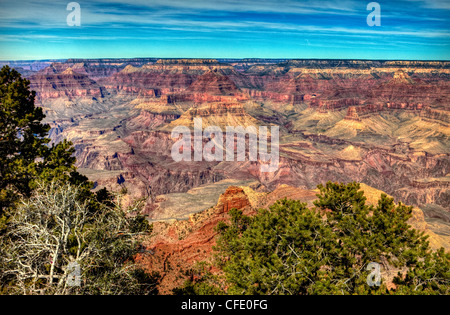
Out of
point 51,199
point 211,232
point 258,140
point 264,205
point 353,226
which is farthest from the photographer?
point 258,140

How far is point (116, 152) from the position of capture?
17850 centimetres

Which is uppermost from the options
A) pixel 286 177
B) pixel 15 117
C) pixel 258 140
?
pixel 15 117

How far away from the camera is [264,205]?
5022 cm

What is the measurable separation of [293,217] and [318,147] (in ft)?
604

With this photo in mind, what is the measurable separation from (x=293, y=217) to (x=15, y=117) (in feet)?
81.9

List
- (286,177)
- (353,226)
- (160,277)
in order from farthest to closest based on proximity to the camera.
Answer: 1. (286,177)
2. (160,277)
3. (353,226)

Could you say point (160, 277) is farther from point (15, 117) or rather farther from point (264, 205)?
point (264, 205)

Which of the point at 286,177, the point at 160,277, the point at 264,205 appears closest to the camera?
the point at 160,277

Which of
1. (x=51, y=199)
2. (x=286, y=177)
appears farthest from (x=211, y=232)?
(x=286, y=177)
